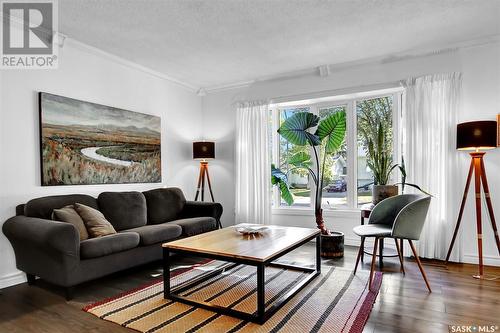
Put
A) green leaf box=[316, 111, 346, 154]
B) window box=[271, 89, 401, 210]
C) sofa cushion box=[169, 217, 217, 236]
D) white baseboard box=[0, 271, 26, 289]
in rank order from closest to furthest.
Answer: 1. white baseboard box=[0, 271, 26, 289]
2. sofa cushion box=[169, 217, 217, 236]
3. green leaf box=[316, 111, 346, 154]
4. window box=[271, 89, 401, 210]

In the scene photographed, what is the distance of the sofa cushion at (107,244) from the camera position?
8.75 ft

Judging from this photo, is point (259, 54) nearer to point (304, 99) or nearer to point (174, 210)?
point (304, 99)

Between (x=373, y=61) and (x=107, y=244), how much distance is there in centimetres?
385

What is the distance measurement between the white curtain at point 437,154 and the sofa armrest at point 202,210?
100 inches

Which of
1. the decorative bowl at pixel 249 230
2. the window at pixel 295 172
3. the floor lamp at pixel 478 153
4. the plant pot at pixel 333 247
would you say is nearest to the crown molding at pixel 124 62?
the window at pixel 295 172

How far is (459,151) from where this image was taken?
11.9 ft

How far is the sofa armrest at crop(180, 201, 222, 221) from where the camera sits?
14.0 feet

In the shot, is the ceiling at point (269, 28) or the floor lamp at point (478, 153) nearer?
the ceiling at point (269, 28)

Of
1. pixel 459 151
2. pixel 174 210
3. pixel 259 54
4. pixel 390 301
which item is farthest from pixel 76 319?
pixel 459 151

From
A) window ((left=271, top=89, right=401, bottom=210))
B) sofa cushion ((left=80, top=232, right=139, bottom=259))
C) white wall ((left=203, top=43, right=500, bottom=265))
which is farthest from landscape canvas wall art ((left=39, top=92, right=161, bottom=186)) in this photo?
window ((left=271, top=89, right=401, bottom=210))

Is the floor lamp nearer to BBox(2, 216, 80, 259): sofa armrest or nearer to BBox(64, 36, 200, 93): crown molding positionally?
BBox(2, 216, 80, 259): sofa armrest

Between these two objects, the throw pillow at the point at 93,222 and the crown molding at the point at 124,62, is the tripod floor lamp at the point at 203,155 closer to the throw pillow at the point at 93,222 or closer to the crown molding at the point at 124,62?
the crown molding at the point at 124,62

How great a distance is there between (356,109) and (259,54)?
172 centimetres

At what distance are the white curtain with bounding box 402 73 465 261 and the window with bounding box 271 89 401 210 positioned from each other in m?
0.46
